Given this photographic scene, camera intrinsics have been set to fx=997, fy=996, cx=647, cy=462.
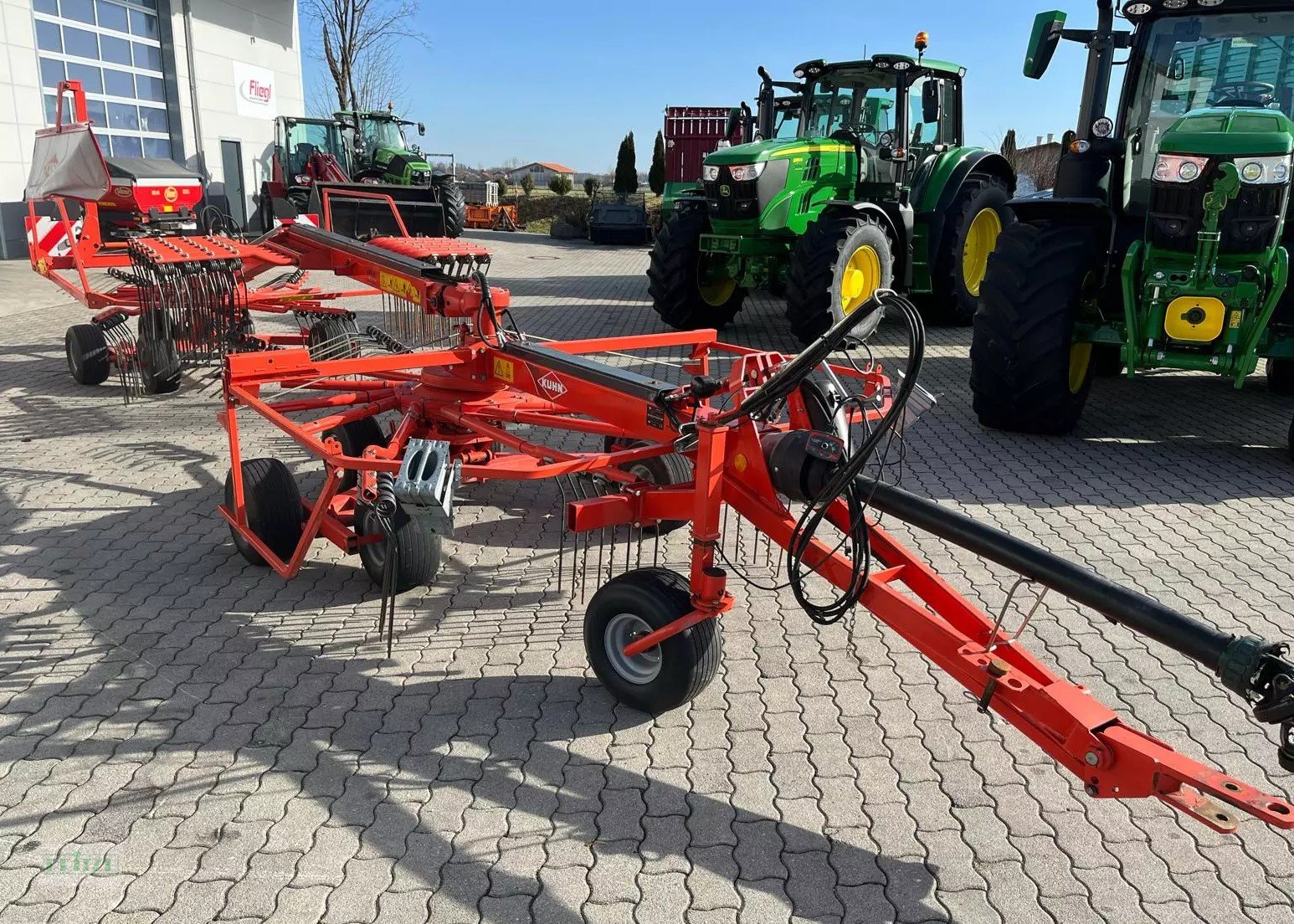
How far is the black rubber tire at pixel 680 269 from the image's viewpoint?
392 inches

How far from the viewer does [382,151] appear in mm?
20016

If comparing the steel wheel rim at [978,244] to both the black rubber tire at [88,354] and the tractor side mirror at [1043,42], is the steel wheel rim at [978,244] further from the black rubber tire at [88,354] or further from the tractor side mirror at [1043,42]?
the black rubber tire at [88,354]

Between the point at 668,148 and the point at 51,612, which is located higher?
the point at 668,148

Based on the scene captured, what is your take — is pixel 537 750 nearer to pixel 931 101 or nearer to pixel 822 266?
pixel 822 266

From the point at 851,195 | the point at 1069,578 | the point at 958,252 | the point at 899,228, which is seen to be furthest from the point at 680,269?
the point at 1069,578

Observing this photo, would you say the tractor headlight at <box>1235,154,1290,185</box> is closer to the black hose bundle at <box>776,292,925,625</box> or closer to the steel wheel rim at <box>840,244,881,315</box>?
the steel wheel rim at <box>840,244,881,315</box>

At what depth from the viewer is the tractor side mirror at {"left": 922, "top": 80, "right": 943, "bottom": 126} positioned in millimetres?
9883

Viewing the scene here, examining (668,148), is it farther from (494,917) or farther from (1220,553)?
(494,917)

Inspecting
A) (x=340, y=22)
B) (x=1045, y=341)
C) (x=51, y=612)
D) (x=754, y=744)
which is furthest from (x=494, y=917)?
(x=340, y=22)

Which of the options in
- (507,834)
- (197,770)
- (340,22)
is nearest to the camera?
(507,834)

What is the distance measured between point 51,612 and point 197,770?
4.89 ft

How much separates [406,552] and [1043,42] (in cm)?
522

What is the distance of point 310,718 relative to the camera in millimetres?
3291

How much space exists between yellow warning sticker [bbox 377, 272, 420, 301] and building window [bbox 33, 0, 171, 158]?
1297 centimetres
